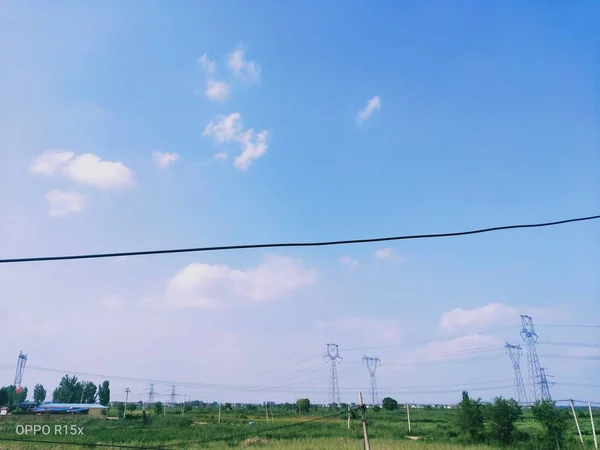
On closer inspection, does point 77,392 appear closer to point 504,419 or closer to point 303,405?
point 303,405

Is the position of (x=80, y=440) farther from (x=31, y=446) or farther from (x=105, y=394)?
(x=105, y=394)

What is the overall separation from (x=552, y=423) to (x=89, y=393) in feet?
268

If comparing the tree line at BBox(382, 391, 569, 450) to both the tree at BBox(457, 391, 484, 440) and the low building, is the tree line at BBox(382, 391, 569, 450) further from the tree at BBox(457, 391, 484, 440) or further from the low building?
the low building

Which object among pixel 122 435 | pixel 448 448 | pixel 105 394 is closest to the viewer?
pixel 448 448

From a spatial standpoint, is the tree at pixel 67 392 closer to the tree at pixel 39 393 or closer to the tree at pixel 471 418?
the tree at pixel 39 393

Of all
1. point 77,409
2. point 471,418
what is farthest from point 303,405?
point 471,418

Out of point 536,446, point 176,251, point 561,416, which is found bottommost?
point 536,446

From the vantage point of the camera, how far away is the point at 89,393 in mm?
79938

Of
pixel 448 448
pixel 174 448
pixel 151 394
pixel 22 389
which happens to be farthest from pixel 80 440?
pixel 151 394

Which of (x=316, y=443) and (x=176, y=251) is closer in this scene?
(x=176, y=251)

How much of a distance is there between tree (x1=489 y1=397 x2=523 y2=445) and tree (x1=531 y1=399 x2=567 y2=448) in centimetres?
273

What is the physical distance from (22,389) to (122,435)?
49757 mm

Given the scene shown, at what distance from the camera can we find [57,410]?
53500mm

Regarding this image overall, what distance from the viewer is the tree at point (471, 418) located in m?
28.9
